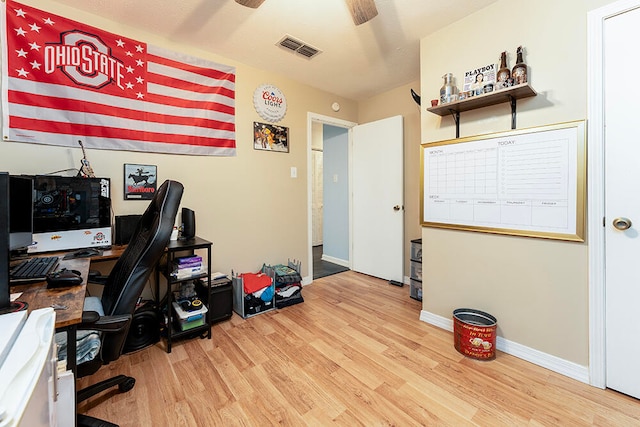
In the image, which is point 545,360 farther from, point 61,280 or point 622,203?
point 61,280

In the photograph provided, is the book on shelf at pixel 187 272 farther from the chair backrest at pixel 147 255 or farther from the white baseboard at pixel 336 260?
the white baseboard at pixel 336 260

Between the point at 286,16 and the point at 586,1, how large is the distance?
191 centimetres

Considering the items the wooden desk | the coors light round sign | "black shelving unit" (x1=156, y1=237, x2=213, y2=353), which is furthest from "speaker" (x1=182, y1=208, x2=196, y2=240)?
the coors light round sign

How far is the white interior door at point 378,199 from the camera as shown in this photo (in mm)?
3346

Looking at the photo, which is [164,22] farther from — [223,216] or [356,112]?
[356,112]

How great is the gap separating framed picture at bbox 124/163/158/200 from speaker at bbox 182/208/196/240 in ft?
1.12

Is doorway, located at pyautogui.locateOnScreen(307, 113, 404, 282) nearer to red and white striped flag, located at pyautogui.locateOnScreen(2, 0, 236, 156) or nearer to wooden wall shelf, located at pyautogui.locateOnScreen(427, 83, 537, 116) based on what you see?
wooden wall shelf, located at pyautogui.locateOnScreen(427, 83, 537, 116)

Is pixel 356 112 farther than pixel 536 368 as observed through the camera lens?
Yes

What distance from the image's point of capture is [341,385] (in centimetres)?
162

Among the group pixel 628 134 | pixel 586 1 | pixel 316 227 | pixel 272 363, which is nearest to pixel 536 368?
pixel 628 134

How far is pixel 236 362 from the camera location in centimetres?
185

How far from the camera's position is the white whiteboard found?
5.42 feet

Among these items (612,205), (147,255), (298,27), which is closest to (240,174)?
(298,27)

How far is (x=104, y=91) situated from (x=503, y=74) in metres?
2.95
